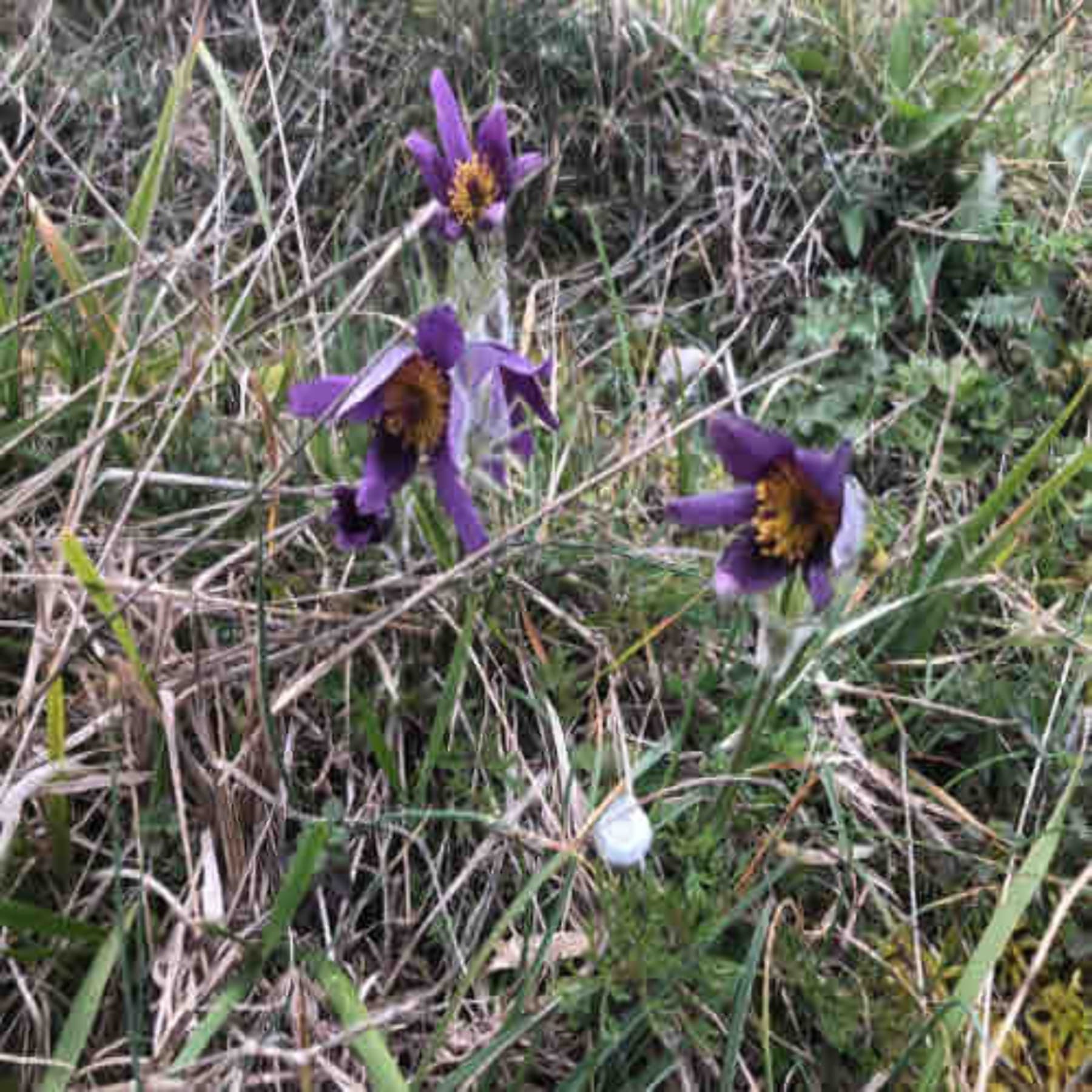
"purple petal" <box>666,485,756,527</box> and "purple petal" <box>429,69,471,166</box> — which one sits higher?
"purple petal" <box>429,69,471,166</box>

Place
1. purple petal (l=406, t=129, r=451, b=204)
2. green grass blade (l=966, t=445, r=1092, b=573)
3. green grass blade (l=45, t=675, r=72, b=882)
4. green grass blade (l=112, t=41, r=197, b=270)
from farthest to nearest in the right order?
green grass blade (l=112, t=41, r=197, b=270) → purple petal (l=406, t=129, r=451, b=204) → green grass blade (l=966, t=445, r=1092, b=573) → green grass blade (l=45, t=675, r=72, b=882)

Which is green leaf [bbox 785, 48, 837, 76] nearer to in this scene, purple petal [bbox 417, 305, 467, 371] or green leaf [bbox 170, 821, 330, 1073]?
purple petal [bbox 417, 305, 467, 371]

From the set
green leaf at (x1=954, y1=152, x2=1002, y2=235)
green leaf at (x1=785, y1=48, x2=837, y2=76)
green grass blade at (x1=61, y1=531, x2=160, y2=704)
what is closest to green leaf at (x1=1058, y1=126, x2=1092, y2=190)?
green leaf at (x1=954, y1=152, x2=1002, y2=235)

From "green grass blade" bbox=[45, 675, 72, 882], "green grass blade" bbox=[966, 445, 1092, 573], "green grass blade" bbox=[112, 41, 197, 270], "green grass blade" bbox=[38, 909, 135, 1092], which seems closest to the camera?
"green grass blade" bbox=[38, 909, 135, 1092]

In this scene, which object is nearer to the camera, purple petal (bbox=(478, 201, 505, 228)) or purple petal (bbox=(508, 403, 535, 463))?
purple petal (bbox=(508, 403, 535, 463))

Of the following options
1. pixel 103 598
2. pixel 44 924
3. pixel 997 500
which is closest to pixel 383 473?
pixel 103 598

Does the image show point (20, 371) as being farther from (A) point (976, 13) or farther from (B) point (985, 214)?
(A) point (976, 13)

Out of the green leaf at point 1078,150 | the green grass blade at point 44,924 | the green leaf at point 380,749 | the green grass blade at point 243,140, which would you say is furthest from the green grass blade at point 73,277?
the green leaf at point 1078,150

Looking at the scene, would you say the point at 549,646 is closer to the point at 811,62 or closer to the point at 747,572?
the point at 747,572
